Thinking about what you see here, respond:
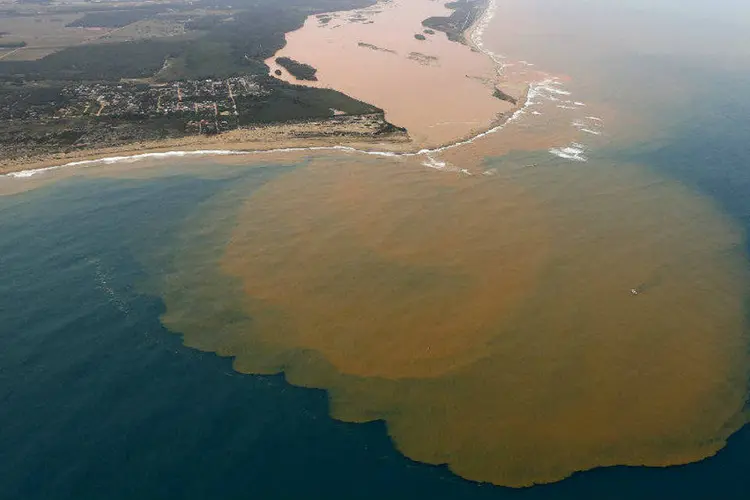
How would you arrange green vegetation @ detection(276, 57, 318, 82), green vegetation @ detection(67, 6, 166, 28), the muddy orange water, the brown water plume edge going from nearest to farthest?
1. the brown water plume edge
2. the muddy orange water
3. green vegetation @ detection(276, 57, 318, 82)
4. green vegetation @ detection(67, 6, 166, 28)

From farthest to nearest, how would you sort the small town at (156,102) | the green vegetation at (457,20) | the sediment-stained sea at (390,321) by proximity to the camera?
1. the green vegetation at (457,20)
2. the small town at (156,102)
3. the sediment-stained sea at (390,321)

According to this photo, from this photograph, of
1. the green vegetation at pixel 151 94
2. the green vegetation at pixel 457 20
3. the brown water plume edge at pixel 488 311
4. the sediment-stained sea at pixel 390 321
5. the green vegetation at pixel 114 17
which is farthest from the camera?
the green vegetation at pixel 114 17

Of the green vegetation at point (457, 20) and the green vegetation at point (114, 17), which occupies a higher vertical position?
the green vegetation at point (457, 20)

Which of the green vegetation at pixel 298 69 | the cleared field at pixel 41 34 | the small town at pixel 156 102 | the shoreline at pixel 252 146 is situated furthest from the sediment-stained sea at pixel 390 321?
the cleared field at pixel 41 34

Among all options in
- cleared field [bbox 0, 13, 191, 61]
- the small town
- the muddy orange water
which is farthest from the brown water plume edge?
cleared field [bbox 0, 13, 191, 61]

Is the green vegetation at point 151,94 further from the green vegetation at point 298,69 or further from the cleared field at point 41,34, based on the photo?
the cleared field at point 41,34

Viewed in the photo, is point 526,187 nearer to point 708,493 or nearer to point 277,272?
point 277,272

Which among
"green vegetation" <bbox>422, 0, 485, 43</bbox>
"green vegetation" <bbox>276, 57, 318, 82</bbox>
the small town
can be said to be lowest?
the small town

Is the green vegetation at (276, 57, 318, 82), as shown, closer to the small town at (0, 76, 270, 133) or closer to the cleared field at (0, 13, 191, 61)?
the small town at (0, 76, 270, 133)

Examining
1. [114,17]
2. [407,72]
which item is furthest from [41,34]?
[407,72]
